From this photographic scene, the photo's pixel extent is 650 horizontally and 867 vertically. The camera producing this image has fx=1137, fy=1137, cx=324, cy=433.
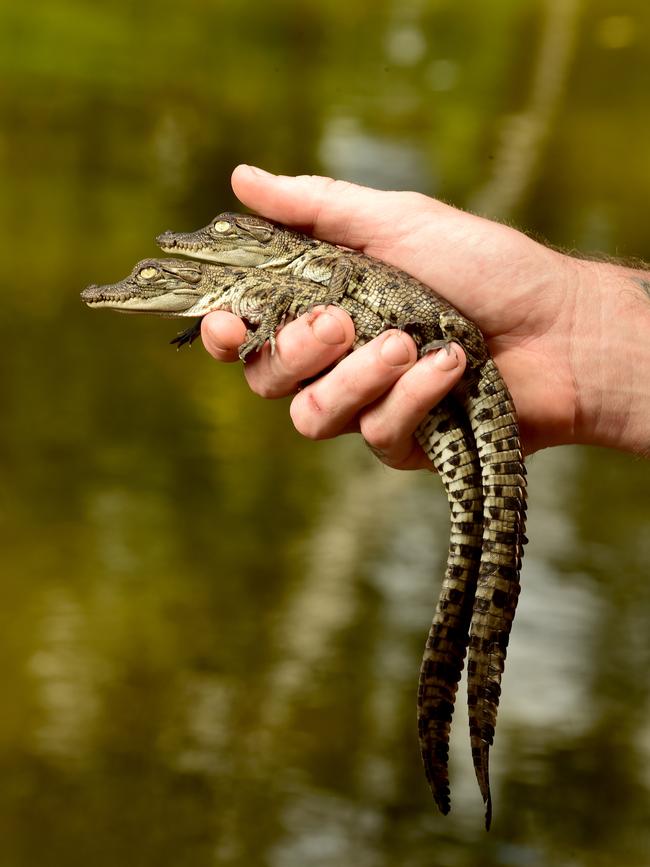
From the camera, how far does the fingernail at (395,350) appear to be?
1355mm

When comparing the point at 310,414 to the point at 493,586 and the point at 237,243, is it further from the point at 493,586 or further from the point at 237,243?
the point at 493,586

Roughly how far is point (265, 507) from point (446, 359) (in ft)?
9.08

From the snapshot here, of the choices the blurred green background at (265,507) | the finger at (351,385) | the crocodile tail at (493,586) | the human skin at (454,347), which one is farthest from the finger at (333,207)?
the blurred green background at (265,507)

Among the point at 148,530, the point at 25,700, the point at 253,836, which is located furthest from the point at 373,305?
the point at 148,530

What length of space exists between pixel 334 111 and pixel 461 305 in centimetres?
452

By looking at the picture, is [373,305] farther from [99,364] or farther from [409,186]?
[409,186]

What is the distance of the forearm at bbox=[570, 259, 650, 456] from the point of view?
1697mm

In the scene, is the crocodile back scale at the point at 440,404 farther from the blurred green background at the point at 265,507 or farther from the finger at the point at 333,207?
the blurred green background at the point at 265,507

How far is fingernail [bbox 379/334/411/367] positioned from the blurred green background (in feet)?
6.58

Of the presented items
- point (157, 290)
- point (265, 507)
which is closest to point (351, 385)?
point (157, 290)

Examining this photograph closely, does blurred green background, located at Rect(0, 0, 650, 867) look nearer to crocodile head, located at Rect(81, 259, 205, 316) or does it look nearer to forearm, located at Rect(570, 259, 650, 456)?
forearm, located at Rect(570, 259, 650, 456)

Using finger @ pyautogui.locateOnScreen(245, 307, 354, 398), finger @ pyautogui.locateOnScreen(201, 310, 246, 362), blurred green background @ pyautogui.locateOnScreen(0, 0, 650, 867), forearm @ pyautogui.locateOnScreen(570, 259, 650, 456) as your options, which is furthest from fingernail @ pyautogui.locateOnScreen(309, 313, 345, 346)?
blurred green background @ pyautogui.locateOnScreen(0, 0, 650, 867)

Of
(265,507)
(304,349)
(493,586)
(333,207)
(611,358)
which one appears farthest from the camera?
(265,507)

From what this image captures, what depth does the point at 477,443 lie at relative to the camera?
1357mm
